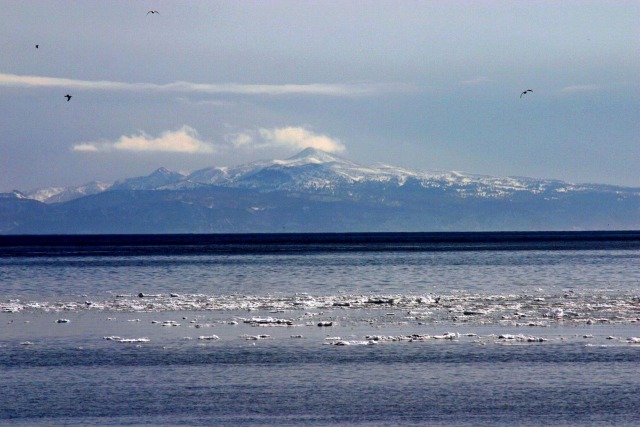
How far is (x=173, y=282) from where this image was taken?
7569 centimetres

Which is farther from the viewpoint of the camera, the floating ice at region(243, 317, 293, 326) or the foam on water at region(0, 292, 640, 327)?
the foam on water at region(0, 292, 640, 327)

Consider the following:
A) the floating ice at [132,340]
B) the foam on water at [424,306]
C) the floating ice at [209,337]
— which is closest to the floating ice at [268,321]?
the foam on water at [424,306]

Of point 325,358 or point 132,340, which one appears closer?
point 325,358

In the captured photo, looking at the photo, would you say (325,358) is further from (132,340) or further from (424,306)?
(424,306)

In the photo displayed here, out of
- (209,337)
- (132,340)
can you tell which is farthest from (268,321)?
(132,340)

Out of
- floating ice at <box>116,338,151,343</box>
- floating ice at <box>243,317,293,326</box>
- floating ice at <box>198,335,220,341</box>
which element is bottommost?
floating ice at <box>116,338,151,343</box>

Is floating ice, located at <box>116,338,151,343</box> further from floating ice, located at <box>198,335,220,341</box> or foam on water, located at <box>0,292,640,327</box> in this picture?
foam on water, located at <box>0,292,640,327</box>

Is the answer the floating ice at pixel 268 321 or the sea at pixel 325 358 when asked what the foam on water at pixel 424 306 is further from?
the sea at pixel 325 358

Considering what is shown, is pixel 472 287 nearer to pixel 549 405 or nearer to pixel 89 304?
pixel 89 304

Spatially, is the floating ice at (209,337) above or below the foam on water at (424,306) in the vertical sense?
below

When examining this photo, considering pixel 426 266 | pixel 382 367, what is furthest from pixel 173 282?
pixel 382 367

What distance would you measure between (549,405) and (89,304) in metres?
33.1

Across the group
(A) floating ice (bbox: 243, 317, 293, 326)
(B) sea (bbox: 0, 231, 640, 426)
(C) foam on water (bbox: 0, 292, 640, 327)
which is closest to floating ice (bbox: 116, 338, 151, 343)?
(B) sea (bbox: 0, 231, 640, 426)

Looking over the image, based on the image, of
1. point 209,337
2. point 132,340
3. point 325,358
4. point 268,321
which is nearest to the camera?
point 325,358
